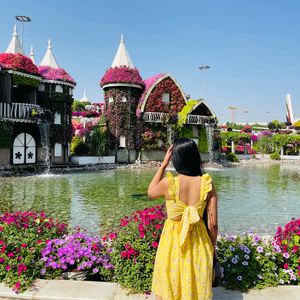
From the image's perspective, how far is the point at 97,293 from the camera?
3574mm

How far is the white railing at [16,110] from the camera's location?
914 inches

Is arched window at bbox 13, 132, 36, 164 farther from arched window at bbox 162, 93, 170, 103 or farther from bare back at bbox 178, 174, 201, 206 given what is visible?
bare back at bbox 178, 174, 201, 206

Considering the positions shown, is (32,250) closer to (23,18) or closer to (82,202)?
(82,202)

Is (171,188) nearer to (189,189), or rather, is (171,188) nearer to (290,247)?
(189,189)

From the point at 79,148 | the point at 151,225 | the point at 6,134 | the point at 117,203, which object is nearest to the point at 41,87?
the point at 6,134

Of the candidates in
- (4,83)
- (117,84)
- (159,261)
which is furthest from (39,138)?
(159,261)

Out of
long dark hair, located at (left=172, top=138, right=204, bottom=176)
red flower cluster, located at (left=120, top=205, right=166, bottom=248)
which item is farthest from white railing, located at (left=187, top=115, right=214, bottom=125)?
long dark hair, located at (left=172, top=138, right=204, bottom=176)

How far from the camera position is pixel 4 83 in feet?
78.9

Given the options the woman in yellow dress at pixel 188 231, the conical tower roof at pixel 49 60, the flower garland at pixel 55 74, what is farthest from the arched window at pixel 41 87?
the woman in yellow dress at pixel 188 231

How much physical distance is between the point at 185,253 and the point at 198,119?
34253mm

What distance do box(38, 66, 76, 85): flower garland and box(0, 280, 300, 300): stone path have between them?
85.6 feet

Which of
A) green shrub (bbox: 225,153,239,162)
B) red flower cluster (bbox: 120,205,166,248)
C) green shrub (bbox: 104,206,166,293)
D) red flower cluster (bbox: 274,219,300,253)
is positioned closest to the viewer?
green shrub (bbox: 104,206,166,293)

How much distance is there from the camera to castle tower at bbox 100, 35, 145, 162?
3269 cm

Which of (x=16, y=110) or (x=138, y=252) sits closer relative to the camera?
(x=138, y=252)
